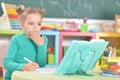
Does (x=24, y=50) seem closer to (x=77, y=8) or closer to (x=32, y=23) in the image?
(x=32, y=23)

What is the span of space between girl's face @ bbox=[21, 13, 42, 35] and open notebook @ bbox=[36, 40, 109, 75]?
0.69 m

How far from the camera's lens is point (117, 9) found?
3617 mm

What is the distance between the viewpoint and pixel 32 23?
6.61 feet

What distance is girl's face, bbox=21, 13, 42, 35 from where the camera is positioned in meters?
1.99

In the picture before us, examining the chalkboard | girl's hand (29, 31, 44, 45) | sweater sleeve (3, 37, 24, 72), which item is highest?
the chalkboard

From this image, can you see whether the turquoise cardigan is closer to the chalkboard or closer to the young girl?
the young girl

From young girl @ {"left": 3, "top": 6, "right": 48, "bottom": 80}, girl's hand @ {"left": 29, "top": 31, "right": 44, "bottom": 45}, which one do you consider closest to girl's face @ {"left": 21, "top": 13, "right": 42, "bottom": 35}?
young girl @ {"left": 3, "top": 6, "right": 48, "bottom": 80}

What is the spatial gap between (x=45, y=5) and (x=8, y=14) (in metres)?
0.52

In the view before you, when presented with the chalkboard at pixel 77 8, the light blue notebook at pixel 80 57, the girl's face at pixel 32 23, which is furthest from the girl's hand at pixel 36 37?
the chalkboard at pixel 77 8

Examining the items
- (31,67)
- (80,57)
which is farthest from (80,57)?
(31,67)

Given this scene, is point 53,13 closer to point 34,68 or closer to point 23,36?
point 23,36

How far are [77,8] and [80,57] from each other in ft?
7.36

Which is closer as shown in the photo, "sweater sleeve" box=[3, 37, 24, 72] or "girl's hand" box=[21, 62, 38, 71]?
"girl's hand" box=[21, 62, 38, 71]

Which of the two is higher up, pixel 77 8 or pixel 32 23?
pixel 77 8
